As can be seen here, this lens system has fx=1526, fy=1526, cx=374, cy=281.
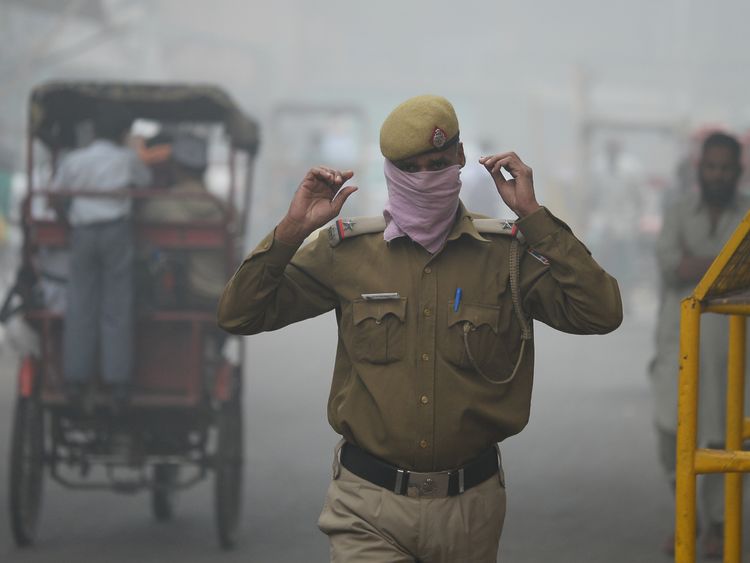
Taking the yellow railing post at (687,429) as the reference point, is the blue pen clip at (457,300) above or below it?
above

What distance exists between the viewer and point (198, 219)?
739 cm

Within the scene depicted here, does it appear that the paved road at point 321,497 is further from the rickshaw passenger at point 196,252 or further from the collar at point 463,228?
the collar at point 463,228

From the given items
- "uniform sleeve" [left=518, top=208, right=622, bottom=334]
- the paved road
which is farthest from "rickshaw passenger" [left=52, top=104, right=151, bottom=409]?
"uniform sleeve" [left=518, top=208, right=622, bottom=334]

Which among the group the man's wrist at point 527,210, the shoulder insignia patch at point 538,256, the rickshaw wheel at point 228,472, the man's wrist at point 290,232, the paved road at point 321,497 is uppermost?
the man's wrist at point 527,210

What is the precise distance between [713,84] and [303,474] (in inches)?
1959

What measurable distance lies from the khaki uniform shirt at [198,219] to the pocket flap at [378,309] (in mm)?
3567

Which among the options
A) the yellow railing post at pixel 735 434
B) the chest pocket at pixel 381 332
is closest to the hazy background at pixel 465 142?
the yellow railing post at pixel 735 434

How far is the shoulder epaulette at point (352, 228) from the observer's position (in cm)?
384

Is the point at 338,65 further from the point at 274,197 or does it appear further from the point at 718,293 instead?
the point at 718,293

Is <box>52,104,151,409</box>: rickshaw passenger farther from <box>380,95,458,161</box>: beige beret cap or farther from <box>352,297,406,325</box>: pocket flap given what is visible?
<box>380,95,458,161</box>: beige beret cap

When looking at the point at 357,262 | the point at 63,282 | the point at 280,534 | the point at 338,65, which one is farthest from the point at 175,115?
the point at 338,65

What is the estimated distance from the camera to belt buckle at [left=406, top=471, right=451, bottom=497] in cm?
370

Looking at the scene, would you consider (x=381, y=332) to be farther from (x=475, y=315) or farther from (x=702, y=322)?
(x=702, y=322)

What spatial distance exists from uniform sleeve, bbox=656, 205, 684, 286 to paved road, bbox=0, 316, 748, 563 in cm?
127
